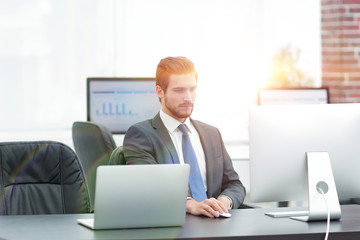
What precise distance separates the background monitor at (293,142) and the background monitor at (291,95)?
2565mm

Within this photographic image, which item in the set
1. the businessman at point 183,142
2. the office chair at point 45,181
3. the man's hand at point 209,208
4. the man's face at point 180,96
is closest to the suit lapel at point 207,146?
the businessman at point 183,142

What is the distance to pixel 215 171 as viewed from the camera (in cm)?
280

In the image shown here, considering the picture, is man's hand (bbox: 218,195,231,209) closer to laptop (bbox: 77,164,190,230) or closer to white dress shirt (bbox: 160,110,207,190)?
white dress shirt (bbox: 160,110,207,190)

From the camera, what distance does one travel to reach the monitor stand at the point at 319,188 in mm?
2309

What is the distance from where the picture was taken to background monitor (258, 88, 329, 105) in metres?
4.95

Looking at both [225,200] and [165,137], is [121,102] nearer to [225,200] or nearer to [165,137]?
[165,137]

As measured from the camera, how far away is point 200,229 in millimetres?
2113

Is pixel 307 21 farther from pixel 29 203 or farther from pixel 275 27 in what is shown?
pixel 29 203

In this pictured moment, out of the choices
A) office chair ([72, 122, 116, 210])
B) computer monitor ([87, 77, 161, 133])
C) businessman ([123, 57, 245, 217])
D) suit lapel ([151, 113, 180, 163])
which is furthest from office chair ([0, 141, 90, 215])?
computer monitor ([87, 77, 161, 133])

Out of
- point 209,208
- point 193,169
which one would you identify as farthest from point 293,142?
point 193,169

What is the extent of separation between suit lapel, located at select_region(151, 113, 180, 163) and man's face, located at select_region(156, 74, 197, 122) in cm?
6

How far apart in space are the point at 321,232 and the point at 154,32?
12.5 feet

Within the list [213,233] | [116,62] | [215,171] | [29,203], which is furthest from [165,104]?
[116,62]

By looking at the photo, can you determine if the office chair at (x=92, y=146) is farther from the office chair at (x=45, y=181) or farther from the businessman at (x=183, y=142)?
the office chair at (x=45, y=181)
